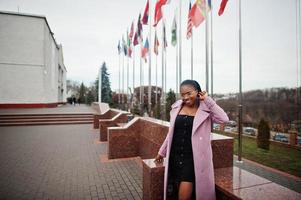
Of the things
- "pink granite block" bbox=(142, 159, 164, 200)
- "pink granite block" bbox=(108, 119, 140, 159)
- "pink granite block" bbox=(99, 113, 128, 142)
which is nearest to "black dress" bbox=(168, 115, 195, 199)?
"pink granite block" bbox=(142, 159, 164, 200)

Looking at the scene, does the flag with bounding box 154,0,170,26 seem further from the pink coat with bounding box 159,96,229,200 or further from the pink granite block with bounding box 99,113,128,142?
the pink coat with bounding box 159,96,229,200

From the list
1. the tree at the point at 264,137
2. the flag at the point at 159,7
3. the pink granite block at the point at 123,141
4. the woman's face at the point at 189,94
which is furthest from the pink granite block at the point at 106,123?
the tree at the point at 264,137

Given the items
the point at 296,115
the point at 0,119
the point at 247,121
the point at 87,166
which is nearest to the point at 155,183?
the point at 87,166

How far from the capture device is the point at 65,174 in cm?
478

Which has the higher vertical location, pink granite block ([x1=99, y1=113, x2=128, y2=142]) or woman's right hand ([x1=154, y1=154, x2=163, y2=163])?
woman's right hand ([x1=154, y1=154, x2=163, y2=163])

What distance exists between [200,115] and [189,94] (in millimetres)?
298

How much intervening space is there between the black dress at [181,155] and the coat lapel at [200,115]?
83mm

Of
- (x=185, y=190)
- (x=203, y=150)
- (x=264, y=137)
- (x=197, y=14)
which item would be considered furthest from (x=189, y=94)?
(x=264, y=137)

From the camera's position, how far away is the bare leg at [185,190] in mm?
2109

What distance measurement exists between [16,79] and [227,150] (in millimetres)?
25477

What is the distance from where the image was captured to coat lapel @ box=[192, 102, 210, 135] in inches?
84.5

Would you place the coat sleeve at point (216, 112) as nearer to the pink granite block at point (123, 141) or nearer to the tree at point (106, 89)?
the pink granite block at point (123, 141)

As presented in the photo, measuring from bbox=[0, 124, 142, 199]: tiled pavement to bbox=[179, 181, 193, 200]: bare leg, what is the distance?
1.85 meters

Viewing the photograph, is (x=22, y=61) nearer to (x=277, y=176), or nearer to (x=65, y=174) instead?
(x=65, y=174)
